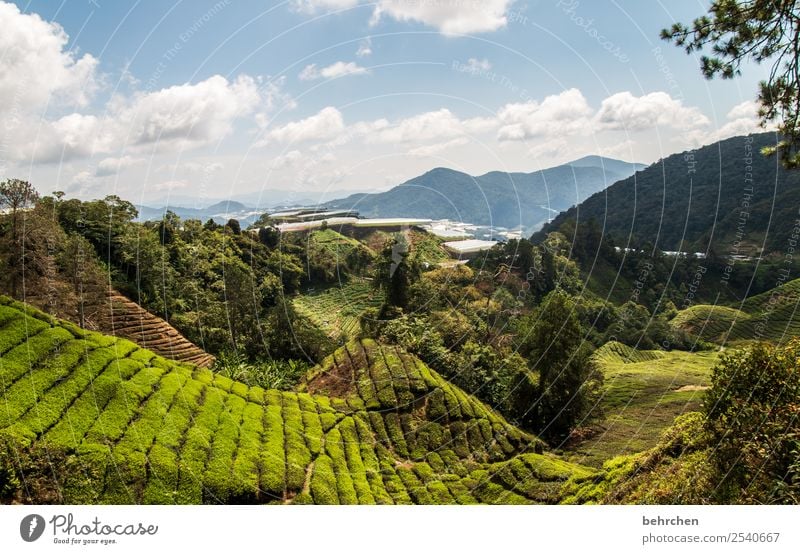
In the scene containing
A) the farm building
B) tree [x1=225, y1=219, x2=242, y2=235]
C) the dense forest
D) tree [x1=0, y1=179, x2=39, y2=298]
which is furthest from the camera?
tree [x1=225, y1=219, x2=242, y2=235]

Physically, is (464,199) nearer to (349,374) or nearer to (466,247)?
(466,247)

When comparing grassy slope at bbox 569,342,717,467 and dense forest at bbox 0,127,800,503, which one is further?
grassy slope at bbox 569,342,717,467

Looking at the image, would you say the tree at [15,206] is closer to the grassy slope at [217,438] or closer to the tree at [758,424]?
the grassy slope at [217,438]

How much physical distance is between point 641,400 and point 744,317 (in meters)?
25.3

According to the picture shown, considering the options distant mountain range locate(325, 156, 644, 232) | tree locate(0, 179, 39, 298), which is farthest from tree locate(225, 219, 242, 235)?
tree locate(0, 179, 39, 298)

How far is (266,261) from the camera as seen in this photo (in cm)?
3966

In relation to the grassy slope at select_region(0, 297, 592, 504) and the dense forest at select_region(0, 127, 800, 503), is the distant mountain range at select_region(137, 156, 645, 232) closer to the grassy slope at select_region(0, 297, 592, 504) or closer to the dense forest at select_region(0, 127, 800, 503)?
the dense forest at select_region(0, 127, 800, 503)

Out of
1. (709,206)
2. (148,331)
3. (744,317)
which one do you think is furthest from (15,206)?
(709,206)

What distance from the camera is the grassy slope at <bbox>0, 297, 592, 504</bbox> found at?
1089cm

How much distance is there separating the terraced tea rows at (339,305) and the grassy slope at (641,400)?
14.8m
